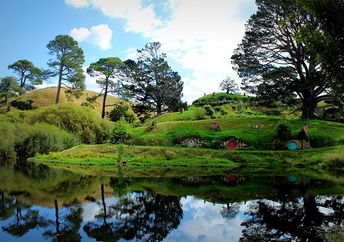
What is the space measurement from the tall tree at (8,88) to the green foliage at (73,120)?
40608 millimetres

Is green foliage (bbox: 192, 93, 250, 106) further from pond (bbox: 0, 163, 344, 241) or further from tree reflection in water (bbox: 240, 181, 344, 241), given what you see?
tree reflection in water (bbox: 240, 181, 344, 241)

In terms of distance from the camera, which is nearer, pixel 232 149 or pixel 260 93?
pixel 232 149

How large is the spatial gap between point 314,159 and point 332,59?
19.3 metres

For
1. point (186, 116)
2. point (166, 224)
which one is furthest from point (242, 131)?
point (166, 224)

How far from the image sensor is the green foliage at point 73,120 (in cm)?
3947

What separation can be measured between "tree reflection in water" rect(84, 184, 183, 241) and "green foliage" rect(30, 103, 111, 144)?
98.5 feet

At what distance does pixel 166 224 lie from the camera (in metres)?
9.38

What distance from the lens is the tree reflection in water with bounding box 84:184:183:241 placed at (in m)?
8.37

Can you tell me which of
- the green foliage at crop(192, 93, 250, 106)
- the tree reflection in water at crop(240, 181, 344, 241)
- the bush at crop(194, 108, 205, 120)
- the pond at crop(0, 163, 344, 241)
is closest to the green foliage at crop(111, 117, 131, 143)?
the bush at crop(194, 108, 205, 120)

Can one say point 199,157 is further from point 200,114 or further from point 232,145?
point 200,114

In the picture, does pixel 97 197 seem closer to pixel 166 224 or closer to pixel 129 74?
pixel 166 224

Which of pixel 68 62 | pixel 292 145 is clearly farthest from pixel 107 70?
pixel 292 145

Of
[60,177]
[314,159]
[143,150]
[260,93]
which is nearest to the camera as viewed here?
[60,177]

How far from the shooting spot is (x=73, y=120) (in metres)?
40.6
